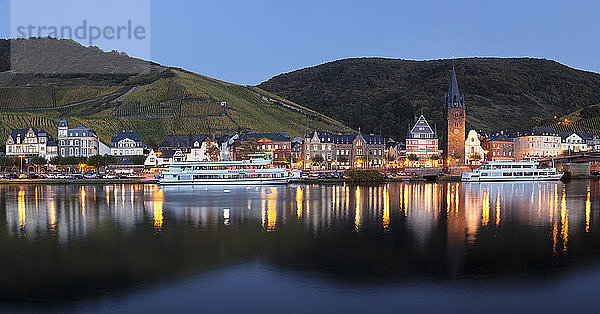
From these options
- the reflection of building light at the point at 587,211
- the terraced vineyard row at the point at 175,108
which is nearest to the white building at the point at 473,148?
the terraced vineyard row at the point at 175,108

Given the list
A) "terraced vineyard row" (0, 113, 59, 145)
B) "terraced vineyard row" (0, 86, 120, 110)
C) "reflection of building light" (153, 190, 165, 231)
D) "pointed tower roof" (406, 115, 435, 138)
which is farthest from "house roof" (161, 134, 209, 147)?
"terraced vineyard row" (0, 86, 120, 110)

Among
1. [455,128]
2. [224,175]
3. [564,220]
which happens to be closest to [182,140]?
[224,175]

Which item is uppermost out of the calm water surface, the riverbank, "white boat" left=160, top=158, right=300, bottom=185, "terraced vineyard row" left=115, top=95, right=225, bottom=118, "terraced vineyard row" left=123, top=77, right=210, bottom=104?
"terraced vineyard row" left=123, top=77, right=210, bottom=104

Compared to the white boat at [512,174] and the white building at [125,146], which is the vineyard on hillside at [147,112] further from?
the white boat at [512,174]

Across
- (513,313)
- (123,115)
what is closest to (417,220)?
(513,313)

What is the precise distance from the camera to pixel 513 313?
2041cm

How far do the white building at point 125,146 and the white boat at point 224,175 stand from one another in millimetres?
37710

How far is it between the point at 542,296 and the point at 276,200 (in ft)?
134

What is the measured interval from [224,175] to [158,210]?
4095 cm

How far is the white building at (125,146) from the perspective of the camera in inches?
5059

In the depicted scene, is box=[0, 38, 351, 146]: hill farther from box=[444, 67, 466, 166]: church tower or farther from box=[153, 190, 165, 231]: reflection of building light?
box=[153, 190, 165, 231]: reflection of building light

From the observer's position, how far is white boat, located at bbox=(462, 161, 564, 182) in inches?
4048

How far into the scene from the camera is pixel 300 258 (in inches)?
1178

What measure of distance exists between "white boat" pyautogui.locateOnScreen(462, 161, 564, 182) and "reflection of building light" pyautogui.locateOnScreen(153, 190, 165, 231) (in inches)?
2217
